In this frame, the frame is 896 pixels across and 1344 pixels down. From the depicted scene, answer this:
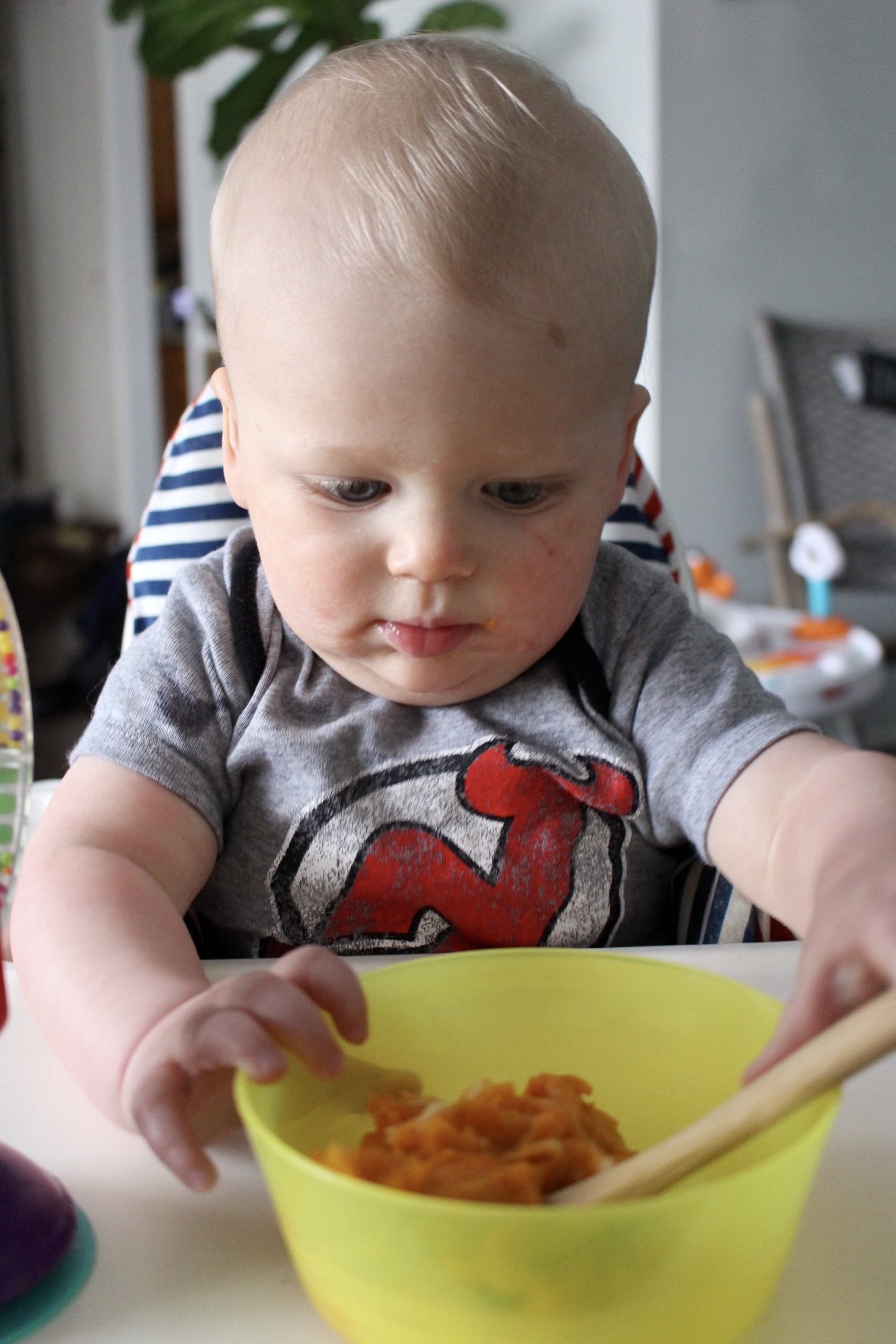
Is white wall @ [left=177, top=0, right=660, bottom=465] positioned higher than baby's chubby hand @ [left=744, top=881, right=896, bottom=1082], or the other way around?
white wall @ [left=177, top=0, right=660, bottom=465]

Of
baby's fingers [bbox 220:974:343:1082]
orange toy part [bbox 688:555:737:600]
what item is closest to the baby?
baby's fingers [bbox 220:974:343:1082]

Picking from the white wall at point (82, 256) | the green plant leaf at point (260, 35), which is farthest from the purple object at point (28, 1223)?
the white wall at point (82, 256)

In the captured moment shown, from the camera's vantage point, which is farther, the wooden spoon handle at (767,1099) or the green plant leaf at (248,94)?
the green plant leaf at (248,94)

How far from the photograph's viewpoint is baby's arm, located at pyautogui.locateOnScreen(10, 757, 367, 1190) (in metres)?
0.42

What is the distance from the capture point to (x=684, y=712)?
75cm

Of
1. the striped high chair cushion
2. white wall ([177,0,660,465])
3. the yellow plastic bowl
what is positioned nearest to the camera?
the yellow plastic bowl

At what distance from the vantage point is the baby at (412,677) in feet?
1.68

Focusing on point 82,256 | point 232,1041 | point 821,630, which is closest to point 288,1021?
point 232,1041

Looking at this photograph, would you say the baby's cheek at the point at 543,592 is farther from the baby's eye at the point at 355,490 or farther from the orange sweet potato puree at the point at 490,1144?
the orange sweet potato puree at the point at 490,1144

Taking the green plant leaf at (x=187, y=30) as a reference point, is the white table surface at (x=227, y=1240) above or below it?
below

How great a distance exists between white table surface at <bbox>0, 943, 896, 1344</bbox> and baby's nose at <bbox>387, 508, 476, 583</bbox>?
0.20 meters

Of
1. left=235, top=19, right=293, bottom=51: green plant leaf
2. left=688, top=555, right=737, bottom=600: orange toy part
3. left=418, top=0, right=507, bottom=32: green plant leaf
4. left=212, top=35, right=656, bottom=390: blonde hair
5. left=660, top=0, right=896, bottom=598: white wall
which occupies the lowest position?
left=688, top=555, right=737, bottom=600: orange toy part

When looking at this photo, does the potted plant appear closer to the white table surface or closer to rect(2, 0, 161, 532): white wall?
rect(2, 0, 161, 532): white wall

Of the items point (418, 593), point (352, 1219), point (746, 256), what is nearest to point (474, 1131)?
point (352, 1219)
